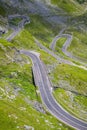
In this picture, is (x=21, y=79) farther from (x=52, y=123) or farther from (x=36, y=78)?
(x=52, y=123)

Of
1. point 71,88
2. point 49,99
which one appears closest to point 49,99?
point 49,99

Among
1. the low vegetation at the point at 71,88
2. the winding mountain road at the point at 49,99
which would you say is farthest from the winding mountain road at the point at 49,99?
the low vegetation at the point at 71,88

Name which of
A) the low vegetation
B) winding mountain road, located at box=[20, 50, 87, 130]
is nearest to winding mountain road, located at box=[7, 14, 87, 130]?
winding mountain road, located at box=[20, 50, 87, 130]

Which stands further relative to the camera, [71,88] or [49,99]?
[71,88]

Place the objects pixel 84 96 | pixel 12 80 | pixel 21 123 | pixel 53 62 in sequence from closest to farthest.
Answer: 1. pixel 21 123
2. pixel 12 80
3. pixel 84 96
4. pixel 53 62

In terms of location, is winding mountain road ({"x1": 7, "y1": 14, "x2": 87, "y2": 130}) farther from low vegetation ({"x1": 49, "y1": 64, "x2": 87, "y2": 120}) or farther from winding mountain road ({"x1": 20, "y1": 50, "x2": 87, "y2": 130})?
low vegetation ({"x1": 49, "y1": 64, "x2": 87, "y2": 120})

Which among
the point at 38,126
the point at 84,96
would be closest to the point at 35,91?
the point at 84,96

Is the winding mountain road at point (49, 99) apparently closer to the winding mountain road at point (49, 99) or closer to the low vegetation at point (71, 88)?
the winding mountain road at point (49, 99)

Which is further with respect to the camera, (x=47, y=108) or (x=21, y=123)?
(x=47, y=108)

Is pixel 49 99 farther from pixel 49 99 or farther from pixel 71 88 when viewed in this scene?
pixel 71 88
